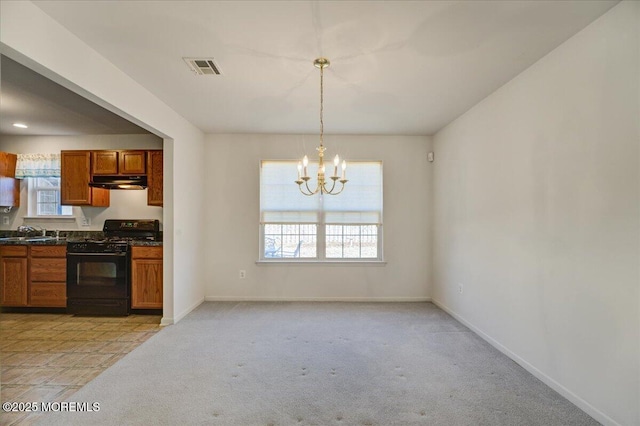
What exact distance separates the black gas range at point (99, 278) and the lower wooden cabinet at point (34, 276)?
0.18 meters

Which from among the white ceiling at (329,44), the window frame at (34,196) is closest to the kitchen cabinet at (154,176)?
the white ceiling at (329,44)

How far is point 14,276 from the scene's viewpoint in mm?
4266

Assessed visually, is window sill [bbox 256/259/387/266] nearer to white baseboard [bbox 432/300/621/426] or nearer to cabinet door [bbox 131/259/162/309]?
cabinet door [bbox 131/259/162/309]

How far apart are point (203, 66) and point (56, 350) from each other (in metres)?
3.15

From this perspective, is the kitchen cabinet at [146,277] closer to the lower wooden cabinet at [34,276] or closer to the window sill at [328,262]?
the lower wooden cabinet at [34,276]

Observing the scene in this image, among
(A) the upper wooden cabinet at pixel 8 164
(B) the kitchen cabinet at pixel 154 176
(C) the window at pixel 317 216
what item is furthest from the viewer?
(C) the window at pixel 317 216

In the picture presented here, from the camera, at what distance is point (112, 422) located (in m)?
2.05

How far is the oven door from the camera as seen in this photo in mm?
4172

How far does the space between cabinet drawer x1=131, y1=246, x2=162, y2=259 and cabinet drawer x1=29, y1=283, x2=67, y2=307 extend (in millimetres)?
1082

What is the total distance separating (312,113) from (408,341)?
9.58 ft

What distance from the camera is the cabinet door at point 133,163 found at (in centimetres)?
449

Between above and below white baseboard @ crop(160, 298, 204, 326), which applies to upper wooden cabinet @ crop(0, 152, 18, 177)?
above

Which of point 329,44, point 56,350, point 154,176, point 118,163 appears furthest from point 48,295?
point 329,44

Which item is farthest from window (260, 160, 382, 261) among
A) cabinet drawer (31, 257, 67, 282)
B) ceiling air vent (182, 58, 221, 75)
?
cabinet drawer (31, 257, 67, 282)
